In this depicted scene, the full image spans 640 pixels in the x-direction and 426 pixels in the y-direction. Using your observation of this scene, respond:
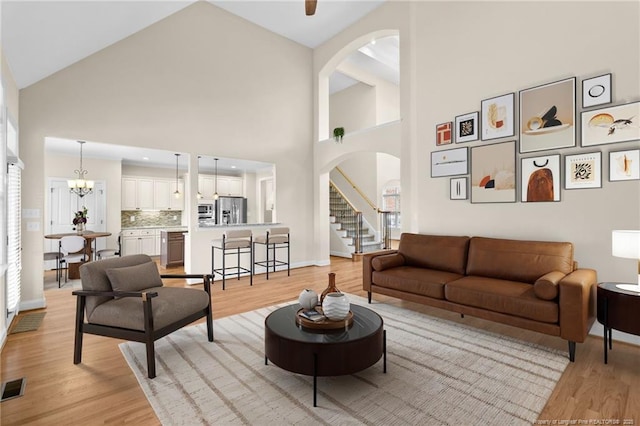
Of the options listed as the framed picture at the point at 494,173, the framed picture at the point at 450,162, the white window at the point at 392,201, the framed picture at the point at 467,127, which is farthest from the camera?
the white window at the point at 392,201

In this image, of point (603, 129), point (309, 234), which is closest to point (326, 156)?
point (309, 234)

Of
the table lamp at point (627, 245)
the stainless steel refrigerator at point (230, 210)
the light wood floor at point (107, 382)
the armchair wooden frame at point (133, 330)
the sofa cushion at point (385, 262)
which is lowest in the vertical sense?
the light wood floor at point (107, 382)

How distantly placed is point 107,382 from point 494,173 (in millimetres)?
4705

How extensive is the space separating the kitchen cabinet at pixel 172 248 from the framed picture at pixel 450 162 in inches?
222

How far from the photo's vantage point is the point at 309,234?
7512mm

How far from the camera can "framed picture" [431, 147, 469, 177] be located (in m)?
4.48

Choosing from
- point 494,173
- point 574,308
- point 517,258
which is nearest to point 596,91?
point 494,173

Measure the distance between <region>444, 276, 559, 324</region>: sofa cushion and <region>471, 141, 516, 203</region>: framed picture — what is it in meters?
1.18

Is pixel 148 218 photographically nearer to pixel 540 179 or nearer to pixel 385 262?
pixel 385 262

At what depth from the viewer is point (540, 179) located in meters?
3.76

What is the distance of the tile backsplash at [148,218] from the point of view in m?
8.49

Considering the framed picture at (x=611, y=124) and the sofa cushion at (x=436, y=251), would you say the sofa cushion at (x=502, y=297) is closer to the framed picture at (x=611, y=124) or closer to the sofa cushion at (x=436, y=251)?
the sofa cushion at (x=436, y=251)

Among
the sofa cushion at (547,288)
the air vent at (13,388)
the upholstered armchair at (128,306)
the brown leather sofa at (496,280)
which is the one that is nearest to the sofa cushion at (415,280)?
the brown leather sofa at (496,280)

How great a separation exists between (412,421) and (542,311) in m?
1.74
